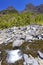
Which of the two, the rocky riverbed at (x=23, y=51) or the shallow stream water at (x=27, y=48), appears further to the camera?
the shallow stream water at (x=27, y=48)

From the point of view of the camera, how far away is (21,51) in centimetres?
983

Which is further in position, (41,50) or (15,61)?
(41,50)

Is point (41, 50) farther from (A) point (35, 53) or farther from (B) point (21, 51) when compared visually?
(B) point (21, 51)

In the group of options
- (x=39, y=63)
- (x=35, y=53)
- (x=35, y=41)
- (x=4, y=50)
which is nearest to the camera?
(x=39, y=63)

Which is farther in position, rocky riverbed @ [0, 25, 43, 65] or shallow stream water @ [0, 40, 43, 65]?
shallow stream water @ [0, 40, 43, 65]

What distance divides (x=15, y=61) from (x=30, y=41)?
2.27 metres

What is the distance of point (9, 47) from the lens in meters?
10.6

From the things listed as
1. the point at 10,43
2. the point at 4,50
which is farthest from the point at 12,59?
the point at 10,43

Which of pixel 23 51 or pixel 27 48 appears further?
pixel 27 48

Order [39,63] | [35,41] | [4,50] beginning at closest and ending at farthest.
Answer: [39,63] → [4,50] → [35,41]

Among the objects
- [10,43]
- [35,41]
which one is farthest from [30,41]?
[10,43]

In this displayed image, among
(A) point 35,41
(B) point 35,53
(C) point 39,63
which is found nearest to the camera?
(C) point 39,63

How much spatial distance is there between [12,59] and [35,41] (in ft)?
7.51

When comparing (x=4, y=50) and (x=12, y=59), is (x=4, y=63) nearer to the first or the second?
(x=12, y=59)
